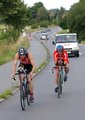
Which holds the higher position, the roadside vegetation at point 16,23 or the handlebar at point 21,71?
the handlebar at point 21,71

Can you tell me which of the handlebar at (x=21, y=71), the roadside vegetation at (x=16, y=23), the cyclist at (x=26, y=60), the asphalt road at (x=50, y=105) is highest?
the cyclist at (x=26, y=60)

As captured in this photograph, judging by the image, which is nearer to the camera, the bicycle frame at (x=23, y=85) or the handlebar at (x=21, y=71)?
the bicycle frame at (x=23, y=85)

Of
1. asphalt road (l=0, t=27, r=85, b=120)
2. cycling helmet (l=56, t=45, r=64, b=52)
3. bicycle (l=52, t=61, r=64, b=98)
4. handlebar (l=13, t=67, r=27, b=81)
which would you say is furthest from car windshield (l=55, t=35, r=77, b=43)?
handlebar (l=13, t=67, r=27, b=81)

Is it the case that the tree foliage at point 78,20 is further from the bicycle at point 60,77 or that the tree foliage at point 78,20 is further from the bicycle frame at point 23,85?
the bicycle frame at point 23,85

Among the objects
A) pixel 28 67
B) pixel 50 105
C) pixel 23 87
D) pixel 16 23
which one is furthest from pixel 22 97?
pixel 16 23

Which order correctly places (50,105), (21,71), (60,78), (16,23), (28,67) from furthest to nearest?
(16,23) → (60,78) → (50,105) → (28,67) → (21,71)

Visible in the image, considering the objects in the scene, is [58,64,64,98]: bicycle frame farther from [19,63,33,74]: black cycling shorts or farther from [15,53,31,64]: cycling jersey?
[15,53,31,64]: cycling jersey

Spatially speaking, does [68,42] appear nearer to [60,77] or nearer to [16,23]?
[16,23]

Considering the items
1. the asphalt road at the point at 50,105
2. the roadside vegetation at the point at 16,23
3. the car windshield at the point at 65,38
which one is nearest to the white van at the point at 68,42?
the car windshield at the point at 65,38

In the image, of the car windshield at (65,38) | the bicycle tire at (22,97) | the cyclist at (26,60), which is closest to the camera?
Result: the bicycle tire at (22,97)

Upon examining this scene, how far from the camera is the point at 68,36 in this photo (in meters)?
41.1

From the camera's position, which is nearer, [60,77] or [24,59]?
[24,59]

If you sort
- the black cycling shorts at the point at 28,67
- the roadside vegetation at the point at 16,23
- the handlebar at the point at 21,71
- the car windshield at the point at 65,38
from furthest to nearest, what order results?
the roadside vegetation at the point at 16,23, the car windshield at the point at 65,38, the black cycling shorts at the point at 28,67, the handlebar at the point at 21,71

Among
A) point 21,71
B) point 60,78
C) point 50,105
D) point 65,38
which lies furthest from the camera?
point 65,38
